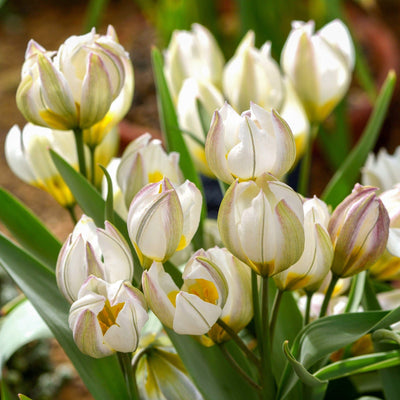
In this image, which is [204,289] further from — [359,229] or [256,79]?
[256,79]

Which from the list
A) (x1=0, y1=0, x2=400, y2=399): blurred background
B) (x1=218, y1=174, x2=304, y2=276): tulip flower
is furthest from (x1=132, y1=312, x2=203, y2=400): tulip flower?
(x1=0, y1=0, x2=400, y2=399): blurred background

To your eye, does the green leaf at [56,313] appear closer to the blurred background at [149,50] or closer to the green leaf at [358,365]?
the green leaf at [358,365]

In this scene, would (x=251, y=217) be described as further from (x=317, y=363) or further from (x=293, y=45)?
(x=293, y=45)

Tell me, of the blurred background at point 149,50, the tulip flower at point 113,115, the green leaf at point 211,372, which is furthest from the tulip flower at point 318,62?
the blurred background at point 149,50

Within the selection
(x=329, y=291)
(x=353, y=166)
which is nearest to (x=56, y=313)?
(x=329, y=291)

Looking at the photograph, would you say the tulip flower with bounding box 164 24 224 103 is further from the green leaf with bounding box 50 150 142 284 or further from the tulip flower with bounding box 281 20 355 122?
the green leaf with bounding box 50 150 142 284

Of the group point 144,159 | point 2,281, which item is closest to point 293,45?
point 144,159
